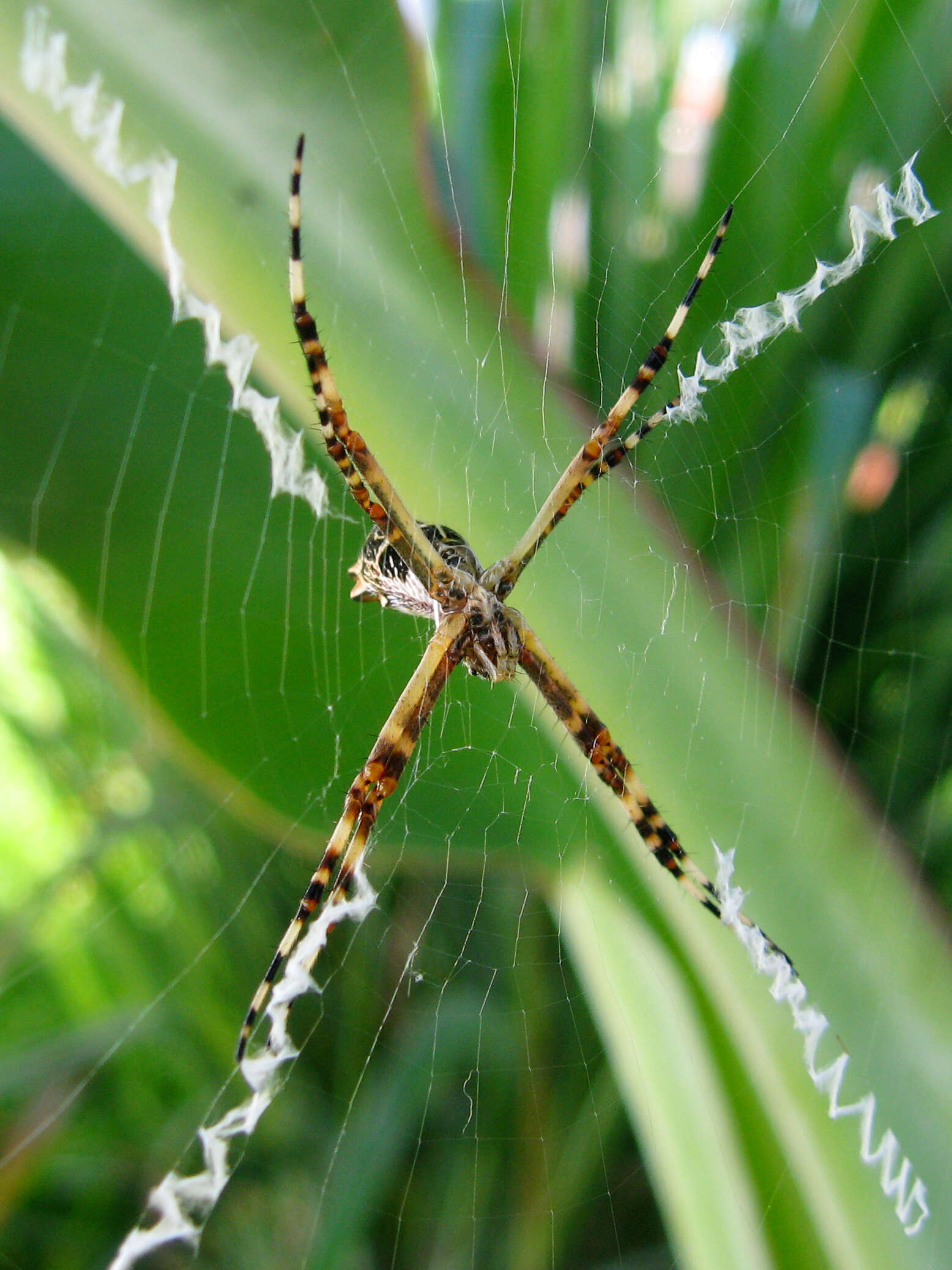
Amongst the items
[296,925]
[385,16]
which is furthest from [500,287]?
[296,925]

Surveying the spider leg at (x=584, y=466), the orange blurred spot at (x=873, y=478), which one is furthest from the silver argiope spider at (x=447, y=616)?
the orange blurred spot at (x=873, y=478)

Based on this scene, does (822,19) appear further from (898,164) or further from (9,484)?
(9,484)

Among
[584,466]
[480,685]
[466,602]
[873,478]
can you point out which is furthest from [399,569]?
[873,478]

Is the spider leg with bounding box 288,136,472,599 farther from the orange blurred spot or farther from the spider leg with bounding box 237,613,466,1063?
the orange blurred spot

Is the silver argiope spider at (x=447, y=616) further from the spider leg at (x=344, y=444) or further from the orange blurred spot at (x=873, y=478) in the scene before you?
the orange blurred spot at (x=873, y=478)

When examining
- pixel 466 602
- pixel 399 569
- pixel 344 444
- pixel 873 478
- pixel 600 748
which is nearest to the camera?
pixel 344 444

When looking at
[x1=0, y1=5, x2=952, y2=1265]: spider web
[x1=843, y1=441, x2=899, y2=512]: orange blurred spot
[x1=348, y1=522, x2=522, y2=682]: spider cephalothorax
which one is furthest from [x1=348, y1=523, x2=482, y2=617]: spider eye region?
Result: [x1=843, y1=441, x2=899, y2=512]: orange blurred spot

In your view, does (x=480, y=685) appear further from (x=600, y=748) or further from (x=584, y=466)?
(x=584, y=466)
